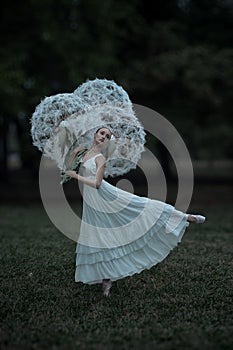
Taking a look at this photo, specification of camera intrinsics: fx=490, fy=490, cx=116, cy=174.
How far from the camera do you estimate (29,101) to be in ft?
41.5

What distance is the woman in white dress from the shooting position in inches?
185

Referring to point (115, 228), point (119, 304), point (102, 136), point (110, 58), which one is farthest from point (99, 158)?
point (110, 58)

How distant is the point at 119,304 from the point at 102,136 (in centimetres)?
162

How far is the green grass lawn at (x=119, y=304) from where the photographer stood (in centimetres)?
368

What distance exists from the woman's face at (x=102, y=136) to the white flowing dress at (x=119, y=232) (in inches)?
8.1

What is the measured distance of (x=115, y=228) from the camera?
4.73 metres

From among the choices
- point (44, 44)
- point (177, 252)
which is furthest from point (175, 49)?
point (177, 252)

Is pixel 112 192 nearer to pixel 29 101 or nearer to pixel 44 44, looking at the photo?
pixel 29 101

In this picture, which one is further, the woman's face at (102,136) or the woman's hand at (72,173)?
the woman's face at (102,136)

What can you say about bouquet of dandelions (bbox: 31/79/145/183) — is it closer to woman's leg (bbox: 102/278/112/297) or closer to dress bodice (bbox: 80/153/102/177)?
dress bodice (bbox: 80/153/102/177)

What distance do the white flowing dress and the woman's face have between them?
21cm

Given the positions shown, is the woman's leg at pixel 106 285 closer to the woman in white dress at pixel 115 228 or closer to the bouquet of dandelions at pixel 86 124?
the woman in white dress at pixel 115 228

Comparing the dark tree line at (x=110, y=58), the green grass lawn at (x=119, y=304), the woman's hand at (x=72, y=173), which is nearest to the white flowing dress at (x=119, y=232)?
the woman's hand at (x=72, y=173)

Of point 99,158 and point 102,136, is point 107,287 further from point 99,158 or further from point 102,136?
point 102,136
